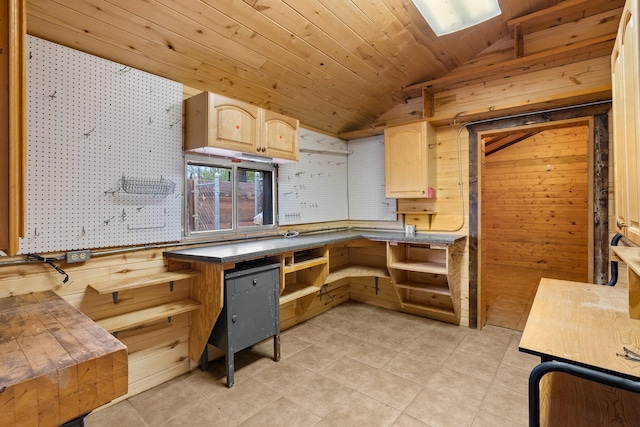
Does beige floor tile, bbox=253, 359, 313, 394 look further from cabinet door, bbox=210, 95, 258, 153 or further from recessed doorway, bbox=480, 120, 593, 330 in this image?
recessed doorway, bbox=480, 120, 593, 330

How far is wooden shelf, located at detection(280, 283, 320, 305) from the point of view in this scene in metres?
2.82

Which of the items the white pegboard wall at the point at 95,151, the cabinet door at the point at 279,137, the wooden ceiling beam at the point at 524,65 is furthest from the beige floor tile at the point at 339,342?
the wooden ceiling beam at the point at 524,65

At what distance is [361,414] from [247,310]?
40.5 inches

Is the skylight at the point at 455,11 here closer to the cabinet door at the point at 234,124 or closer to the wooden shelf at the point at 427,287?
the cabinet door at the point at 234,124

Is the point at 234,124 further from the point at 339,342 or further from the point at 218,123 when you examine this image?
the point at 339,342

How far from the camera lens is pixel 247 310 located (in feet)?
7.68

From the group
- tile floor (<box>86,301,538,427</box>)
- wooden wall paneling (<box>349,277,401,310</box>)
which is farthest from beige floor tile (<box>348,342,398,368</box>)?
wooden wall paneling (<box>349,277,401,310</box>)

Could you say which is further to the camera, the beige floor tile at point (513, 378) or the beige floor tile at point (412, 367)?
the beige floor tile at point (412, 367)

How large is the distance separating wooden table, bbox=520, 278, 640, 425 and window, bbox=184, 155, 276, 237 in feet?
7.43

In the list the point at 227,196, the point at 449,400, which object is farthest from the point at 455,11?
the point at 449,400

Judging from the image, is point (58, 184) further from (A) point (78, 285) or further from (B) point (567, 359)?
(B) point (567, 359)

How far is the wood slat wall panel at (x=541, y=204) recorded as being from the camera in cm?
562

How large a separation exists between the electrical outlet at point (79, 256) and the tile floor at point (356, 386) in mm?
967

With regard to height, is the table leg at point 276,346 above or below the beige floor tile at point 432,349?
above
